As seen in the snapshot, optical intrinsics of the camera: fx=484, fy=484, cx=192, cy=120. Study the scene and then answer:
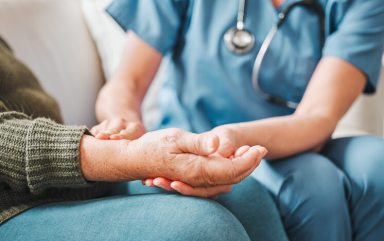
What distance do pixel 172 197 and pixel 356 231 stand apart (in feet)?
1.32

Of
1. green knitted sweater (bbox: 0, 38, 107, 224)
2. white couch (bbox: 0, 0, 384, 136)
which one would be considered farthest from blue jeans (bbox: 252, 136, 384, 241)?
white couch (bbox: 0, 0, 384, 136)

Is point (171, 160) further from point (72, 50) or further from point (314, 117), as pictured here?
point (72, 50)

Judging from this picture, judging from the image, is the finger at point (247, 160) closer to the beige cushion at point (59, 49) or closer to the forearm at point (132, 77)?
the forearm at point (132, 77)

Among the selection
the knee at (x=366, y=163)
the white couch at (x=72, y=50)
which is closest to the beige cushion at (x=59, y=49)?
the white couch at (x=72, y=50)

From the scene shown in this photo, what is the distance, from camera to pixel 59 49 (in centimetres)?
120

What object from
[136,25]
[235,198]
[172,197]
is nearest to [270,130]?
[235,198]

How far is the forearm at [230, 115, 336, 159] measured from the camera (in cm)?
84

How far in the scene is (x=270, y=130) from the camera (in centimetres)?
87

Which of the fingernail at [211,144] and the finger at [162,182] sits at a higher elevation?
the fingernail at [211,144]

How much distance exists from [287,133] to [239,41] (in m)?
0.24

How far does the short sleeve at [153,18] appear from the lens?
1.07 m

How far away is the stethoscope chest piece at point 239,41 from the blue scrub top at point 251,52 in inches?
0.5

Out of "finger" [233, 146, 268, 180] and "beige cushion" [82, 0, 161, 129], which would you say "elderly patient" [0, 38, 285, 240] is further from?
"beige cushion" [82, 0, 161, 129]

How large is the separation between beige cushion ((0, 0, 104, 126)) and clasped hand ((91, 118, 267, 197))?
0.53 m
